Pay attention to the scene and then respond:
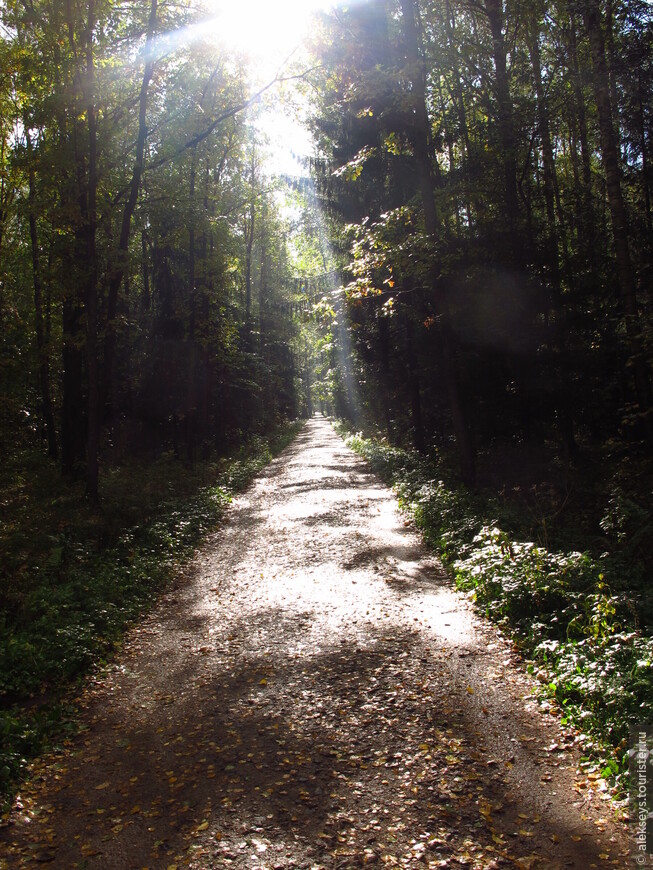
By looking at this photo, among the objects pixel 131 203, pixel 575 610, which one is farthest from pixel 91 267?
pixel 575 610

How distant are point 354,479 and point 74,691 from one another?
499 inches

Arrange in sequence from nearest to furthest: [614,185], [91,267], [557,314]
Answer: [614,185]
[91,267]
[557,314]

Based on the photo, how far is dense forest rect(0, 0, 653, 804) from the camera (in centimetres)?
1118

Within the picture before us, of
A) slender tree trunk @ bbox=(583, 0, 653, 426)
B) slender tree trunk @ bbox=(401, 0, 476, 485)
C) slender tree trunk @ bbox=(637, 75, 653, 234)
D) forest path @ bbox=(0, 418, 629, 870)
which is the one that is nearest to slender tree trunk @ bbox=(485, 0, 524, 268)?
slender tree trunk @ bbox=(401, 0, 476, 485)

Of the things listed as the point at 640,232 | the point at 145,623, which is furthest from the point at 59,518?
the point at 640,232

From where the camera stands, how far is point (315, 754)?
4.14m

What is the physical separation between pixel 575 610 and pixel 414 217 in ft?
32.3

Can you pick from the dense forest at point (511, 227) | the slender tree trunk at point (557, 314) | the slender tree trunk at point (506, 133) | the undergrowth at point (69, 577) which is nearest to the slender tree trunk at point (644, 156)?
the dense forest at point (511, 227)

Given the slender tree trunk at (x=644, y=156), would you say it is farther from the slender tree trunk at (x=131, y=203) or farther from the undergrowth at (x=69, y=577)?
the undergrowth at (x=69, y=577)

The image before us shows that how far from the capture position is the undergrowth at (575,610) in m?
3.94

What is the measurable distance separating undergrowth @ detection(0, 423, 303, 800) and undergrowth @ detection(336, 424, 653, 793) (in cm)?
399

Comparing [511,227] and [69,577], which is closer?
[69,577]

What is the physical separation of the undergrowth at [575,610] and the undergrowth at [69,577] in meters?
3.99

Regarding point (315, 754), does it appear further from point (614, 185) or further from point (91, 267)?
point (614, 185)
